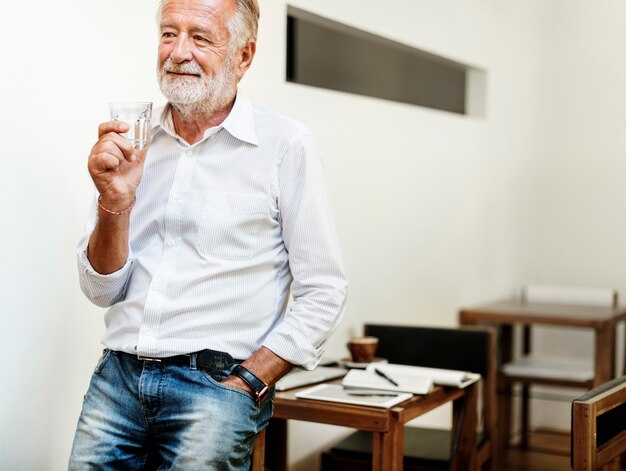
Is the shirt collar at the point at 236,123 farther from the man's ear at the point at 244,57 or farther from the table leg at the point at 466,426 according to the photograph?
Result: the table leg at the point at 466,426

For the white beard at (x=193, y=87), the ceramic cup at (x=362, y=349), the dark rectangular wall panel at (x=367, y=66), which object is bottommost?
the ceramic cup at (x=362, y=349)

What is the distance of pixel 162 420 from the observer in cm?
170

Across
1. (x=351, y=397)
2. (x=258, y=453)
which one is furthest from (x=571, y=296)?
(x=258, y=453)

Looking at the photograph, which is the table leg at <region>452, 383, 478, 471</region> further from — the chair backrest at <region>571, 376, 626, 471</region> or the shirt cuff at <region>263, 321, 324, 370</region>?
the shirt cuff at <region>263, 321, 324, 370</region>

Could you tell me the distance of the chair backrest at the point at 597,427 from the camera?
1913 millimetres

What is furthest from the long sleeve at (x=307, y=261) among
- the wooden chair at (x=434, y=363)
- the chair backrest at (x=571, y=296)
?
the chair backrest at (x=571, y=296)

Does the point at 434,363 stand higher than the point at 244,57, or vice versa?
the point at 244,57

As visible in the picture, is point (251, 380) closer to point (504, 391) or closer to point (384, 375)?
point (384, 375)

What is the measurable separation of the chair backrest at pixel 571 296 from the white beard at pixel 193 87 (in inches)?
122

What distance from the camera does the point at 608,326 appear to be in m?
3.93

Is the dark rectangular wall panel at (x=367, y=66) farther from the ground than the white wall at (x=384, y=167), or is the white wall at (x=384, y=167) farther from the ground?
the dark rectangular wall panel at (x=367, y=66)

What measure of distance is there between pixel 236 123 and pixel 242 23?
20 centimetres

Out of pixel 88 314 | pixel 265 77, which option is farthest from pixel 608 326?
pixel 88 314

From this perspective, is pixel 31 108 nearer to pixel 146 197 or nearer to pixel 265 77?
pixel 146 197
